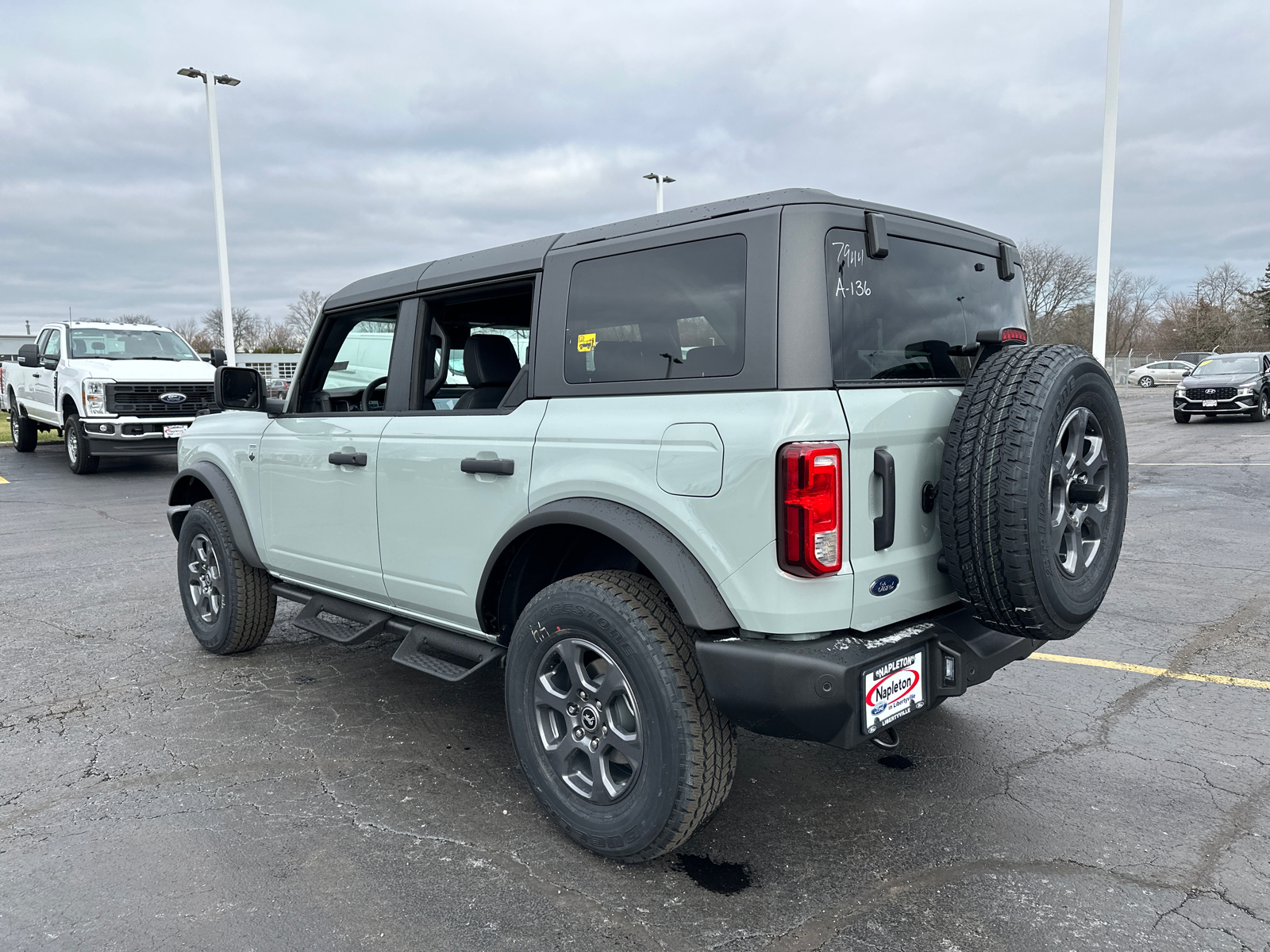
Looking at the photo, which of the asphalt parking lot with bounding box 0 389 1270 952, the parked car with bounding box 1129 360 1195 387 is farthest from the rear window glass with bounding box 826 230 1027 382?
the parked car with bounding box 1129 360 1195 387

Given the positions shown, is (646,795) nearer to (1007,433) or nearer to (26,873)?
(1007,433)

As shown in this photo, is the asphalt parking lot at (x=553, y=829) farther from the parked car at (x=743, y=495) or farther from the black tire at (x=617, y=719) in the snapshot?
Answer: the parked car at (x=743, y=495)

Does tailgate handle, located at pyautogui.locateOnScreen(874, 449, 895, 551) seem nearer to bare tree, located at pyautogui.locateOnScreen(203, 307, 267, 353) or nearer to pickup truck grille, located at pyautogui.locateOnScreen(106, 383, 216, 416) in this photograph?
pickup truck grille, located at pyautogui.locateOnScreen(106, 383, 216, 416)

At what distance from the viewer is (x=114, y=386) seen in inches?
512

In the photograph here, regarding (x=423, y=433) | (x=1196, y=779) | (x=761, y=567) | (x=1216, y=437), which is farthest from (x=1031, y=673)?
(x=1216, y=437)

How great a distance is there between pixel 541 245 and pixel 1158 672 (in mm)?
3613

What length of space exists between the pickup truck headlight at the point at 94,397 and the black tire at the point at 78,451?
0.34 m

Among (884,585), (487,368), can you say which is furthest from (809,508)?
(487,368)

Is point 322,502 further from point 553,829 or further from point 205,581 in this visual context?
point 553,829

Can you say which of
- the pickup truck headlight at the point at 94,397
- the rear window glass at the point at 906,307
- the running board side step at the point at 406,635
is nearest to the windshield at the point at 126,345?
the pickup truck headlight at the point at 94,397

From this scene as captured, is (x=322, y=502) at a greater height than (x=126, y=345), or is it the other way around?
(x=126, y=345)

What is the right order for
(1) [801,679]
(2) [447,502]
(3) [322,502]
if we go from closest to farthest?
1. (1) [801,679]
2. (2) [447,502]
3. (3) [322,502]

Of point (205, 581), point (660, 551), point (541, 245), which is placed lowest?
point (205, 581)

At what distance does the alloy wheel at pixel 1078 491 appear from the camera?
9.18ft
